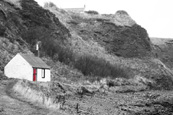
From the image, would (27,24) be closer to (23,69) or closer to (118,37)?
(23,69)

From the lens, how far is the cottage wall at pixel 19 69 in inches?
1007

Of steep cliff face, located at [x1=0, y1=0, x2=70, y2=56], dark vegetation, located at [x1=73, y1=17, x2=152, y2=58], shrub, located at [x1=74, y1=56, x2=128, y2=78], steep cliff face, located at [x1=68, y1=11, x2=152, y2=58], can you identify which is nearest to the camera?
steep cliff face, located at [x1=0, y1=0, x2=70, y2=56]

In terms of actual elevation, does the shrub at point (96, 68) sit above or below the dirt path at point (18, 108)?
below

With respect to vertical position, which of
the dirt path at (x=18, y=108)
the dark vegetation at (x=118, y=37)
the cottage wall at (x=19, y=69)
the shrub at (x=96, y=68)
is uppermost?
the dark vegetation at (x=118, y=37)

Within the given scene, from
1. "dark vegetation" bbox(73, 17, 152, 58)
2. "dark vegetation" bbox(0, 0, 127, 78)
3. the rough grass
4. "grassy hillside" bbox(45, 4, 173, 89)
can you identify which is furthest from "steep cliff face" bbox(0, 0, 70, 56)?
the rough grass

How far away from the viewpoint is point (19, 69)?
26.1 m

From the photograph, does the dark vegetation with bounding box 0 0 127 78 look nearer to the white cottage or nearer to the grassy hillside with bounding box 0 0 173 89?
the grassy hillside with bounding box 0 0 173 89

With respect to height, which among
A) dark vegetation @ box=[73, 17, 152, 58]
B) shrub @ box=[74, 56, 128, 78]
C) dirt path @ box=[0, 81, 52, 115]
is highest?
dark vegetation @ box=[73, 17, 152, 58]

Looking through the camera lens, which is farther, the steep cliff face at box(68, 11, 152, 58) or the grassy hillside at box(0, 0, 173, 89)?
the steep cliff face at box(68, 11, 152, 58)

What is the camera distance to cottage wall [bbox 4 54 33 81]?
2558 centimetres

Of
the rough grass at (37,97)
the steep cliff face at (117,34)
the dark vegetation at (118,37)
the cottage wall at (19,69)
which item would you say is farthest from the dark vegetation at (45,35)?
the rough grass at (37,97)

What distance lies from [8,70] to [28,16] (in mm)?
21933

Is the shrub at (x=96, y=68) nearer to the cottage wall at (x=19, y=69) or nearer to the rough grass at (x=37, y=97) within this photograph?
the cottage wall at (x=19, y=69)

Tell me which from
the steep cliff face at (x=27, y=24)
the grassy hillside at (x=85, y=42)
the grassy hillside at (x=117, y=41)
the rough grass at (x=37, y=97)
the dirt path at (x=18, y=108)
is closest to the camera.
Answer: the dirt path at (x=18, y=108)
